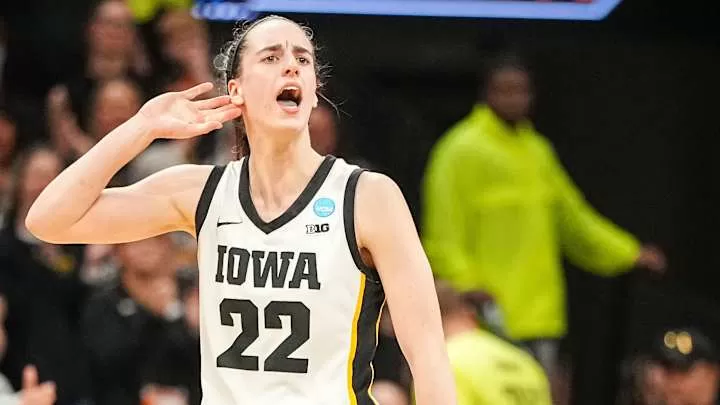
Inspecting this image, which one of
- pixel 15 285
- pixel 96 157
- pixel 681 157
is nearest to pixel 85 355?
pixel 15 285

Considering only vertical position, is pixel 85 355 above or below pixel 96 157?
below

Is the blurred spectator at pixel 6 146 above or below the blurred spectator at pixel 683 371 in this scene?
above

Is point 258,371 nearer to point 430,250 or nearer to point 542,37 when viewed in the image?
point 430,250

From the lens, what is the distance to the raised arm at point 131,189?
167 inches

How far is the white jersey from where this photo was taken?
4.11m

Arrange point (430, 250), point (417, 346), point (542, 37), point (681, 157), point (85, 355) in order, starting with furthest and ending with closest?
1. point (681, 157)
2. point (542, 37)
3. point (430, 250)
4. point (85, 355)
5. point (417, 346)

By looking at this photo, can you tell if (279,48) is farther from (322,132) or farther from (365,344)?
(322,132)

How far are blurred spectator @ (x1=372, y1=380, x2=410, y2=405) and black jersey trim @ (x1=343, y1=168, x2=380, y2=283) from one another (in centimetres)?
219

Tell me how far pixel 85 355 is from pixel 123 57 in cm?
168

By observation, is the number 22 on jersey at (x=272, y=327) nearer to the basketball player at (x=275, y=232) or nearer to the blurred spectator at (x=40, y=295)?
the basketball player at (x=275, y=232)

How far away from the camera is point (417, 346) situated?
4.09 meters

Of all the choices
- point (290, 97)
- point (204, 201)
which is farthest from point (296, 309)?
point (290, 97)

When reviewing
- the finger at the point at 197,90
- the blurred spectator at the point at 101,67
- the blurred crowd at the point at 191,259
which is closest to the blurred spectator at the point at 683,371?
the blurred crowd at the point at 191,259

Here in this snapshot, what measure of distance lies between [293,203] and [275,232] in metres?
0.09
